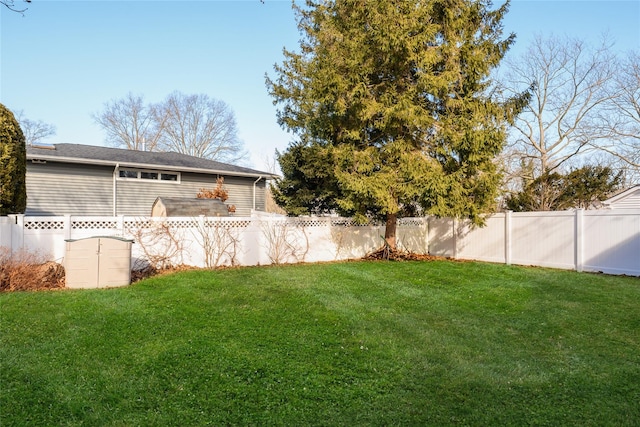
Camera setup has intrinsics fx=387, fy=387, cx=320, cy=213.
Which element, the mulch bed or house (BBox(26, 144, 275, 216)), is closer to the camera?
the mulch bed

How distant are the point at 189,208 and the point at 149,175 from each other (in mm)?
4664

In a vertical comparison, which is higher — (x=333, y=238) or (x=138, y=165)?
(x=138, y=165)

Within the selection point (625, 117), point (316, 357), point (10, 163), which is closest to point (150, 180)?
point (10, 163)

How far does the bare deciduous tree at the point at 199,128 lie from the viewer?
105ft

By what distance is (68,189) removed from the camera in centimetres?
1362

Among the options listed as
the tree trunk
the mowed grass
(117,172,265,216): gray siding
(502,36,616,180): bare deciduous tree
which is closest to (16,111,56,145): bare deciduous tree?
(117,172,265,216): gray siding

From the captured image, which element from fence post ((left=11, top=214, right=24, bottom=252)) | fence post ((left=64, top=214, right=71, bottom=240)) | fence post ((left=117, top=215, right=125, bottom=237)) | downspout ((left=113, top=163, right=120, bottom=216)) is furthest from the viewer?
downspout ((left=113, top=163, right=120, bottom=216))

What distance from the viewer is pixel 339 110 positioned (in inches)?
374

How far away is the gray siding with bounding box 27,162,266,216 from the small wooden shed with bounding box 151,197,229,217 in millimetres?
3174

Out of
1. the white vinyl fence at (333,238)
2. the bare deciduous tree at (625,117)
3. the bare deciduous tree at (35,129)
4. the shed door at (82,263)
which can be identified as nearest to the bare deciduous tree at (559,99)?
the bare deciduous tree at (625,117)

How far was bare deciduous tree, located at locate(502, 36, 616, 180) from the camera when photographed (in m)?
20.7

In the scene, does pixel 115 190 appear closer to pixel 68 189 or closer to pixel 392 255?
pixel 68 189

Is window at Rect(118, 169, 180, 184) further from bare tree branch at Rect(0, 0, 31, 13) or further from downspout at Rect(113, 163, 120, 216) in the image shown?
bare tree branch at Rect(0, 0, 31, 13)

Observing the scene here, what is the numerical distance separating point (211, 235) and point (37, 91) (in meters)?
7.60
